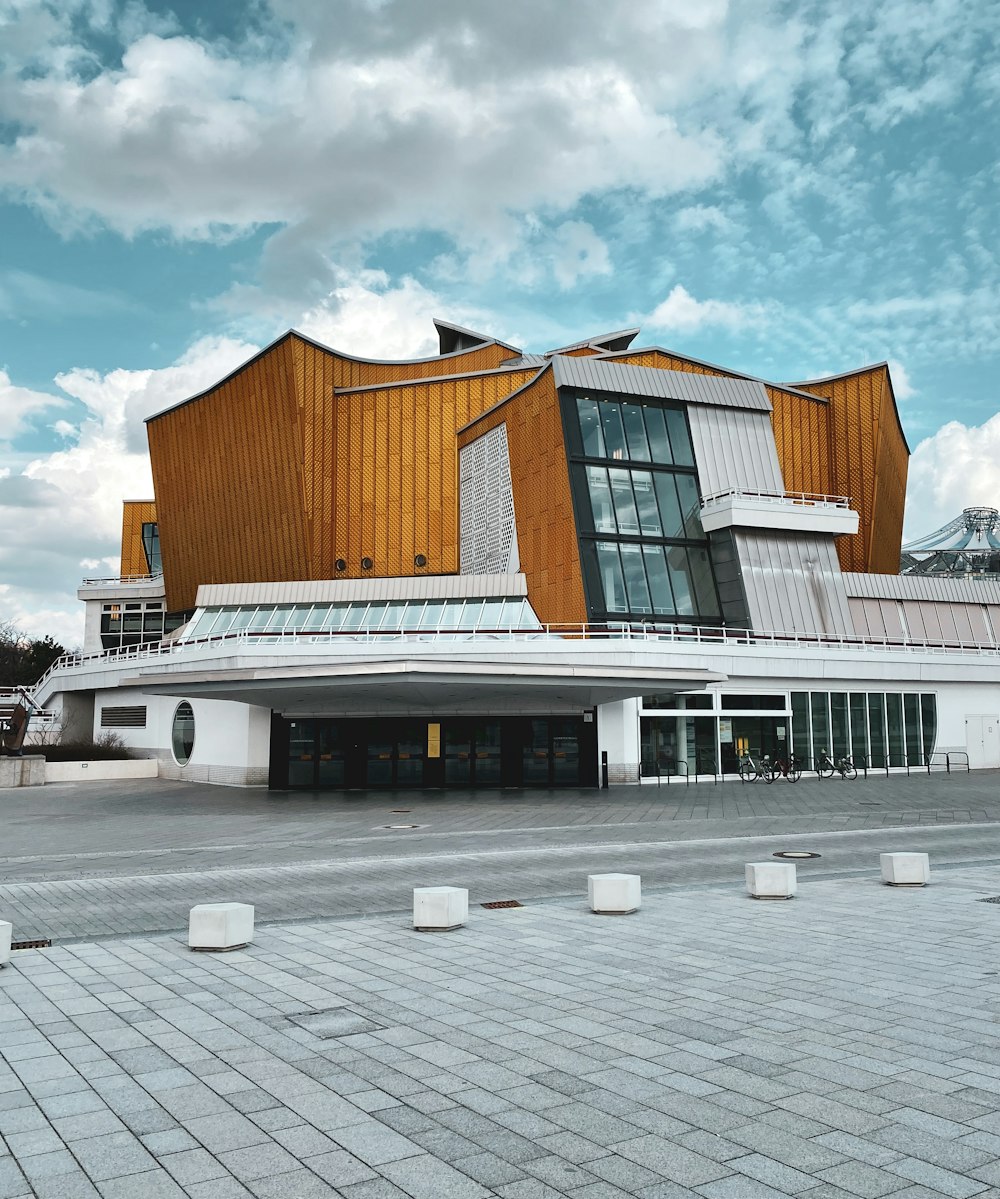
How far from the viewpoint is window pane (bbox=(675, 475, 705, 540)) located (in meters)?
44.1

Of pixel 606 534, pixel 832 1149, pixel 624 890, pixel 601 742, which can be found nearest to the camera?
pixel 832 1149

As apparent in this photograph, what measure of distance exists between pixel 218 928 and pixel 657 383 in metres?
37.5

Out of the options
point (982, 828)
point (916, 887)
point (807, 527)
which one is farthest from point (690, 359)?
point (916, 887)

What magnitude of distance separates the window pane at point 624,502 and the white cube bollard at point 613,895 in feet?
98.8

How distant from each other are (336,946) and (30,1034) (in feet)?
12.0

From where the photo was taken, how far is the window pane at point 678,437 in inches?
1769

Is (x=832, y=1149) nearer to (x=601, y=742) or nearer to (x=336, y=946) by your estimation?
(x=336, y=946)

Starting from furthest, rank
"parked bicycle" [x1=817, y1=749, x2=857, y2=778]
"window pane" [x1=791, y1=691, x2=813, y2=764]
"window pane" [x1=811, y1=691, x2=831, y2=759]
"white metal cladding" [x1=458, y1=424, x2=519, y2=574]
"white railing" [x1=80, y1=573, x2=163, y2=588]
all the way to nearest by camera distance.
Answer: "white railing" [x1=80, y1=573, x2=163, y2=588] → "white metal cladding" [x1=458, y1=424, x2=519, y2=574] → "window pane" [x1=811, y1=691, x2=831, y2=759] → "window pane" [x1=791, y1=691, x2=813, y2=764] → "parked bicycle" [x1=817, y1=749, x2=857, y2=778]

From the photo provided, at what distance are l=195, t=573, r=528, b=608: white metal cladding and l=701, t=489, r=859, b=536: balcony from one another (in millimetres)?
8528

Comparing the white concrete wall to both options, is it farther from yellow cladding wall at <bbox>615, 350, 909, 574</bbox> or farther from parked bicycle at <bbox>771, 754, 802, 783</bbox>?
yellow cladding wall at <bbox>615, 350, 909, 574</bbox>

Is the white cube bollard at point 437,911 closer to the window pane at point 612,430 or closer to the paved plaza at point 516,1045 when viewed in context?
the paved plaza at point 516,1045

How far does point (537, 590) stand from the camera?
43062 millimetres

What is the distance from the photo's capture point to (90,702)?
53219 millimetres

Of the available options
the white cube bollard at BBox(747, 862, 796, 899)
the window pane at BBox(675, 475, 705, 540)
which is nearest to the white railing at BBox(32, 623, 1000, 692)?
the window pane at BBox(675, 475, 705, 540)
